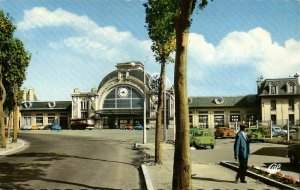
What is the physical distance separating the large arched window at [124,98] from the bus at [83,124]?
6.57 meters

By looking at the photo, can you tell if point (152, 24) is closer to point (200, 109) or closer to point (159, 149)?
point (159, 149)

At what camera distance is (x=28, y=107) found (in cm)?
10069

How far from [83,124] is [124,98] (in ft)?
36.5

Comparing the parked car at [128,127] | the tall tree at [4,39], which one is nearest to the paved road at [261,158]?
the tall tree at [4,39]

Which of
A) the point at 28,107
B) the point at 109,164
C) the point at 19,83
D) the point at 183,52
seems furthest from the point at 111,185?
the point at 28,107

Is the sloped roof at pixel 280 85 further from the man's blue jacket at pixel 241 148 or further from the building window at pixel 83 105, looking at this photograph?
the man's blue jacket at pixel 241 148

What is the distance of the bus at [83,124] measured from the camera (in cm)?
8662

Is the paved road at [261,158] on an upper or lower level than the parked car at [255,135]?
lower

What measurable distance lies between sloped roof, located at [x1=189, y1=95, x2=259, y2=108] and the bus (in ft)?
73.9

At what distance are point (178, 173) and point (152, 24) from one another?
413 inches

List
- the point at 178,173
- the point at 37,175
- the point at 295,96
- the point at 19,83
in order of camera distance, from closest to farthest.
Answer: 1. the point at 178,173
2. the point at 37,175
3. the point at 19,83
4. the point at 295,96

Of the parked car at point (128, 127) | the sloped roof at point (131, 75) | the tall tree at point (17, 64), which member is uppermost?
the sloped roof at point (131, 75)

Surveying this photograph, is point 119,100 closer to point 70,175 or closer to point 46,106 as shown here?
point 46,106

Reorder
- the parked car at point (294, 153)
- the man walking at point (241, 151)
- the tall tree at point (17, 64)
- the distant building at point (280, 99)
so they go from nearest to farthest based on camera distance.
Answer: the man walking at point (241, 151) → the parked car at point (294, 153) → the tall tree at point (17, 64) → the distant building at point (280, 99)
